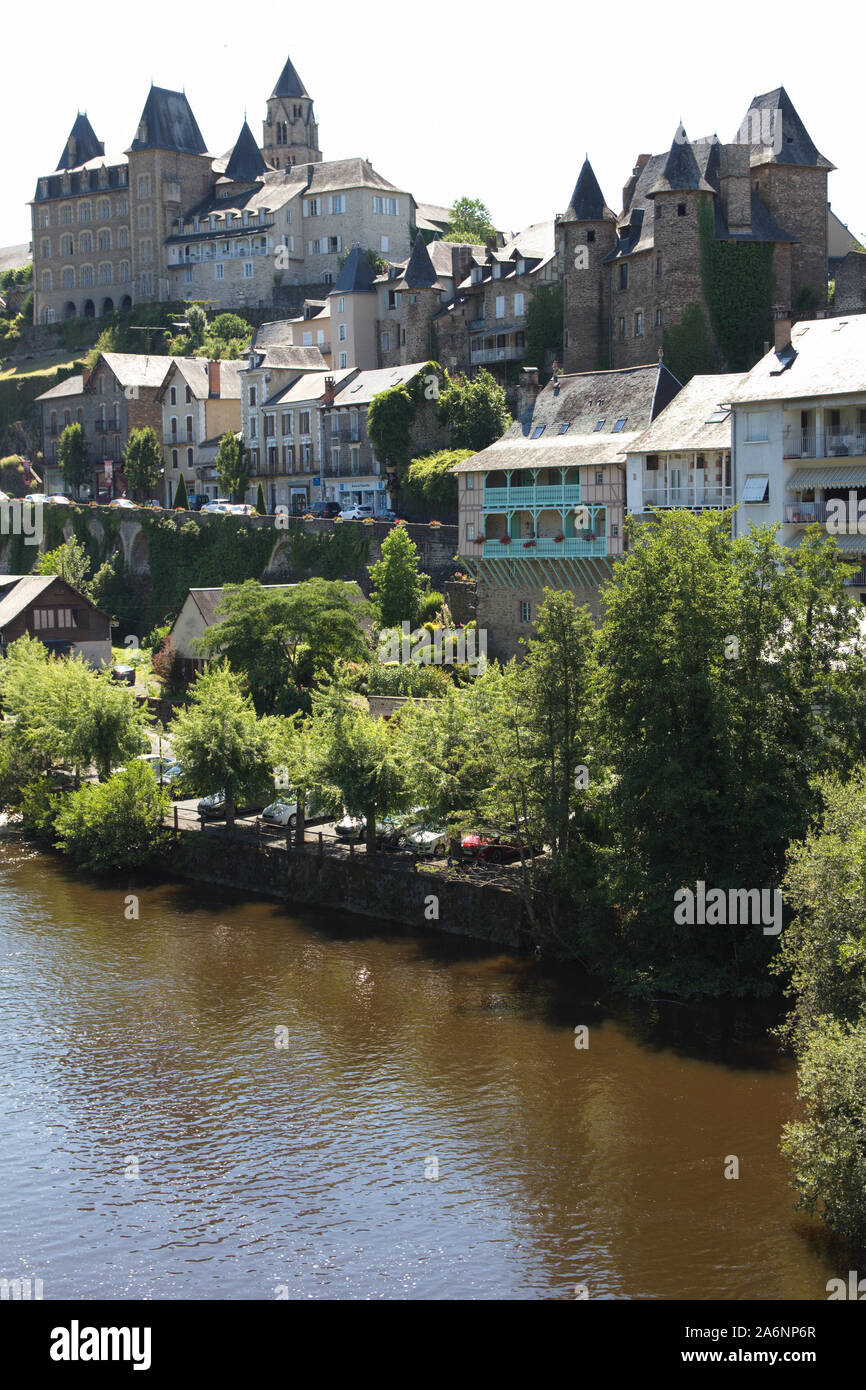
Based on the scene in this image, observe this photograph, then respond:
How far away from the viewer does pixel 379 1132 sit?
2517cm

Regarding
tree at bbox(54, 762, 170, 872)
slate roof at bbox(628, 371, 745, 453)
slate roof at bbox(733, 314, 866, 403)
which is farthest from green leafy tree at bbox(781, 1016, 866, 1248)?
slate roof at bbox(628, 371, 745, 453)

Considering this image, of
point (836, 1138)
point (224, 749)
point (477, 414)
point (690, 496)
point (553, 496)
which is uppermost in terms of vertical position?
point (477, 414)

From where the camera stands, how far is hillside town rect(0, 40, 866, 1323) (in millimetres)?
29672

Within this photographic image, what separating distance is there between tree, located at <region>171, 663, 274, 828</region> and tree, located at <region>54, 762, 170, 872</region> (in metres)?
1.88

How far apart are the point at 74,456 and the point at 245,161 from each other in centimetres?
3953

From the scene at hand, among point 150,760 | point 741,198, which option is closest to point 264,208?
point 741,198

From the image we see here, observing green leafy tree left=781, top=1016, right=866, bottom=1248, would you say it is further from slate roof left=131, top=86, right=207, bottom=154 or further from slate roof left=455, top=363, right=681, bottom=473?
slate roof left=131, top=86, right=207, bottom=154

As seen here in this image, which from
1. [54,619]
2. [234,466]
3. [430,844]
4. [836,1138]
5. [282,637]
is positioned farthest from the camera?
[234,466]

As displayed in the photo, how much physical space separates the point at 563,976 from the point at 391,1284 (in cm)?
1267

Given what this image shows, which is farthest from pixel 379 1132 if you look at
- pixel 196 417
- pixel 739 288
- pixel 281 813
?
pixel 196 417

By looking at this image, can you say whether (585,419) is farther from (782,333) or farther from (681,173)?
(681,173)

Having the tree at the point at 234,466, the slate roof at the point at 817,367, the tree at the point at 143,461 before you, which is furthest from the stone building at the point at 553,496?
the tree at the point at 143,461

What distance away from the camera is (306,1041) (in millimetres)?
29688

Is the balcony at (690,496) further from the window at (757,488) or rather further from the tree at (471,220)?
the tree at (471,220)
